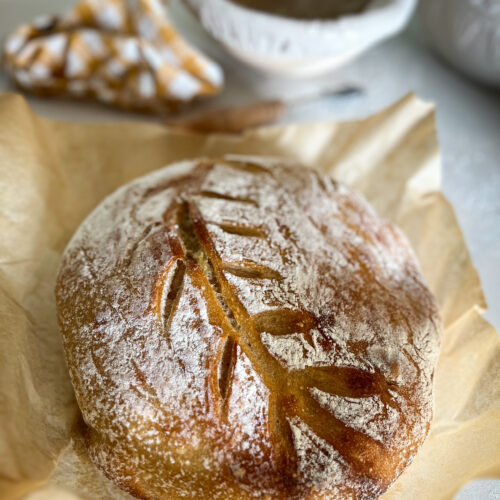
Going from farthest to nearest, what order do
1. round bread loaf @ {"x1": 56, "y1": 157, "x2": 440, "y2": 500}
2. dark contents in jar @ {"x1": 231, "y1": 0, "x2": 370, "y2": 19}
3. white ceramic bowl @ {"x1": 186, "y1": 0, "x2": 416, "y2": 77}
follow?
1. dark contents in jar @ {"x1": 231, "y1": 0, "x2": 370, "y2": 19}
2. white ceramic bowl @ {"x1": 186, "y1": 0, "x2": 416, "y2": 77}
3. round bread loaf @ {"x1": 56, "y1": 157, "x2": 440, "y2": 500}

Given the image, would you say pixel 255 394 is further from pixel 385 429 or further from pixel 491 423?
pixel 491 423

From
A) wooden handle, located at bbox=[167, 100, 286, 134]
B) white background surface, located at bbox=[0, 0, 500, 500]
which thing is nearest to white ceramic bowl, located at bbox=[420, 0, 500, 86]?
white background surface, located at bbox=[0, 0, 500, 500]

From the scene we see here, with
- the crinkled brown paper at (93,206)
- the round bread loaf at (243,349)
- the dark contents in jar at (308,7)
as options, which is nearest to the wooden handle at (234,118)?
the crinkled brown paper at (93,206)

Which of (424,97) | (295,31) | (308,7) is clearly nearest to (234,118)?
(295,31)

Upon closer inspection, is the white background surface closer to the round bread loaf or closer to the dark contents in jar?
the dark contents in jar

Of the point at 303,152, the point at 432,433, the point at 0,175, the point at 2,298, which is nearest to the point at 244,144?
the point at 303,152
